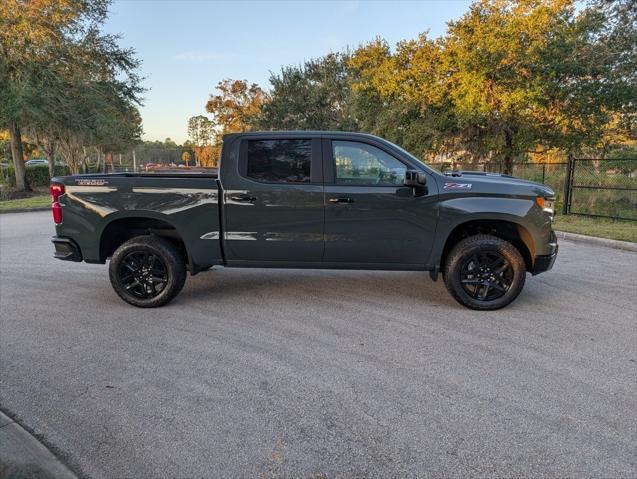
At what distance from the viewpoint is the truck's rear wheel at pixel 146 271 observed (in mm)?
4848

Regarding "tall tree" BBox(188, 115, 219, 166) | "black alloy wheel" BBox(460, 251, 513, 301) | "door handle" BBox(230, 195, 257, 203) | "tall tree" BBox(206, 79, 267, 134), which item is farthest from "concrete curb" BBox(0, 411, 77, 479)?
"tall tree" BBox(188, 115, 219, 166)

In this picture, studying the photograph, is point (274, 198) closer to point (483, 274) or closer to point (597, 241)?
point (483, 274)

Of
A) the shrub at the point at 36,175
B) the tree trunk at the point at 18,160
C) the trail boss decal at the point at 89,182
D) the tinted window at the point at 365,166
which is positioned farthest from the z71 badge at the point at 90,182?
the shrub at the point at 36,175

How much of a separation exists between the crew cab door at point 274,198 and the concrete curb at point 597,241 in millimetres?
6878

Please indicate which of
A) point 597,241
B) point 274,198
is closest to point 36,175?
point 274,198

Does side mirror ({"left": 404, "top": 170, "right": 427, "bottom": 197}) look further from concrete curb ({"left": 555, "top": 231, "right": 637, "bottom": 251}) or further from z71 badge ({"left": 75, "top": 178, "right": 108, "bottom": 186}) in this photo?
concrete curb ({"left": 555, "top": 231, "right": 637, "bottom": 251})

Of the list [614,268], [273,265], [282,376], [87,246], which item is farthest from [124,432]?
[614,268]

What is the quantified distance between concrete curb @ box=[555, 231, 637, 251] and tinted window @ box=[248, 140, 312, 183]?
23.3 ft

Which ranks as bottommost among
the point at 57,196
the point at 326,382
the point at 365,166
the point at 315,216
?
the point at 326,382

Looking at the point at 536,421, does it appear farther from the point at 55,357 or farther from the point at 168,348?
the point at 55,357

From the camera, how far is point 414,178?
4430 millimetres

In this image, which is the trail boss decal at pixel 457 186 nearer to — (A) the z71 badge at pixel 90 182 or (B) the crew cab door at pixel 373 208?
(B) the crew cab door at pixel 373 208

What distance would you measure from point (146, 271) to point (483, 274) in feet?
12.6

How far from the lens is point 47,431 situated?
2.61m
